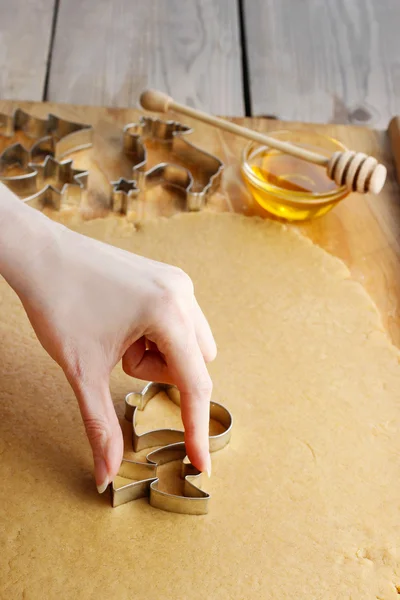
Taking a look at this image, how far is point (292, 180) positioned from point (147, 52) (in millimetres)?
815

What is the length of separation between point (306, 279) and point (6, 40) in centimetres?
129

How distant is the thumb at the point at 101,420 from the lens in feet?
3.53

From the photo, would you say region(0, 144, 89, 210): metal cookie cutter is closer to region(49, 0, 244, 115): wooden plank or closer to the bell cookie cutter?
the bell cookie cutter

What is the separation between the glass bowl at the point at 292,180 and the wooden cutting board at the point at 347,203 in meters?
0.06

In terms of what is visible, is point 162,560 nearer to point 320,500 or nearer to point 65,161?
point 320,500

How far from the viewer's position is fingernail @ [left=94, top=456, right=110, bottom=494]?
1.11 m

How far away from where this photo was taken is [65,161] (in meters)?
1.75

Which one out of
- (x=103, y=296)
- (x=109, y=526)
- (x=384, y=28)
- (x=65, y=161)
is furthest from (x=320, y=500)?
(x=384, y=28)

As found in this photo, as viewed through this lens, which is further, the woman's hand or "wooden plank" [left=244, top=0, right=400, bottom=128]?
"wooden plank" [left=244, top=0, right=400, bottom=128]

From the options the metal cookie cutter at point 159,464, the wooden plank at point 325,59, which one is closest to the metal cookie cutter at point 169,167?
the wooden plank at point 325,59

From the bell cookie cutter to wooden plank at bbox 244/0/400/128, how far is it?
24.6 inches

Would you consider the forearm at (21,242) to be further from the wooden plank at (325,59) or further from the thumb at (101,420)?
the wooden plank at (325,59)

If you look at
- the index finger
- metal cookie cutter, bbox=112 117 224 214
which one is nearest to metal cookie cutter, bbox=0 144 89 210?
metal cookie cutter, bbox=112 117 224 214

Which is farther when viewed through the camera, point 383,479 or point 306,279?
point 306,279
